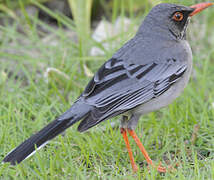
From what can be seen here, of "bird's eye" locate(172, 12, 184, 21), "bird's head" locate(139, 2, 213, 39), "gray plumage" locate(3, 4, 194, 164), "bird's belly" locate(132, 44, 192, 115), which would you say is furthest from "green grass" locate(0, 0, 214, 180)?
"bird's eye" locate(172, 12, 184, 21)

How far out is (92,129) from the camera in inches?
201

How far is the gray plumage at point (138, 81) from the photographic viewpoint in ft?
13.4

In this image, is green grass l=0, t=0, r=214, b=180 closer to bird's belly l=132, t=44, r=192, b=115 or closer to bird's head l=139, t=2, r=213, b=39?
bird's belly l=132, t=44, r=192, b=115

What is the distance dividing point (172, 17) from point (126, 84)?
1064mm

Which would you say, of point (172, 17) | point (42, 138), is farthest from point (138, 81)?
point (42, 138)

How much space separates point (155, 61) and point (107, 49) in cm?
251

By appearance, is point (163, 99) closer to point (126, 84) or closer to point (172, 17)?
point (126, 84)

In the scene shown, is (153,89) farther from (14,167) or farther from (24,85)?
(24,85)

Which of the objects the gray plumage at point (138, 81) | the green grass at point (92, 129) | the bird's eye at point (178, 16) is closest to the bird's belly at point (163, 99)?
the gray plumage at point (138, 81)

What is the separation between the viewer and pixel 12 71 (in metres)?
6.87

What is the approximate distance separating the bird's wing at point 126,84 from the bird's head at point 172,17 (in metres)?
0.47

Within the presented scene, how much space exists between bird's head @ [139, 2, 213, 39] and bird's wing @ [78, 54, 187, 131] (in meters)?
0.47

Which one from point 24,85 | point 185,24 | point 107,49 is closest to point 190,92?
point 185,24

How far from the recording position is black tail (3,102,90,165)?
12.9ft
